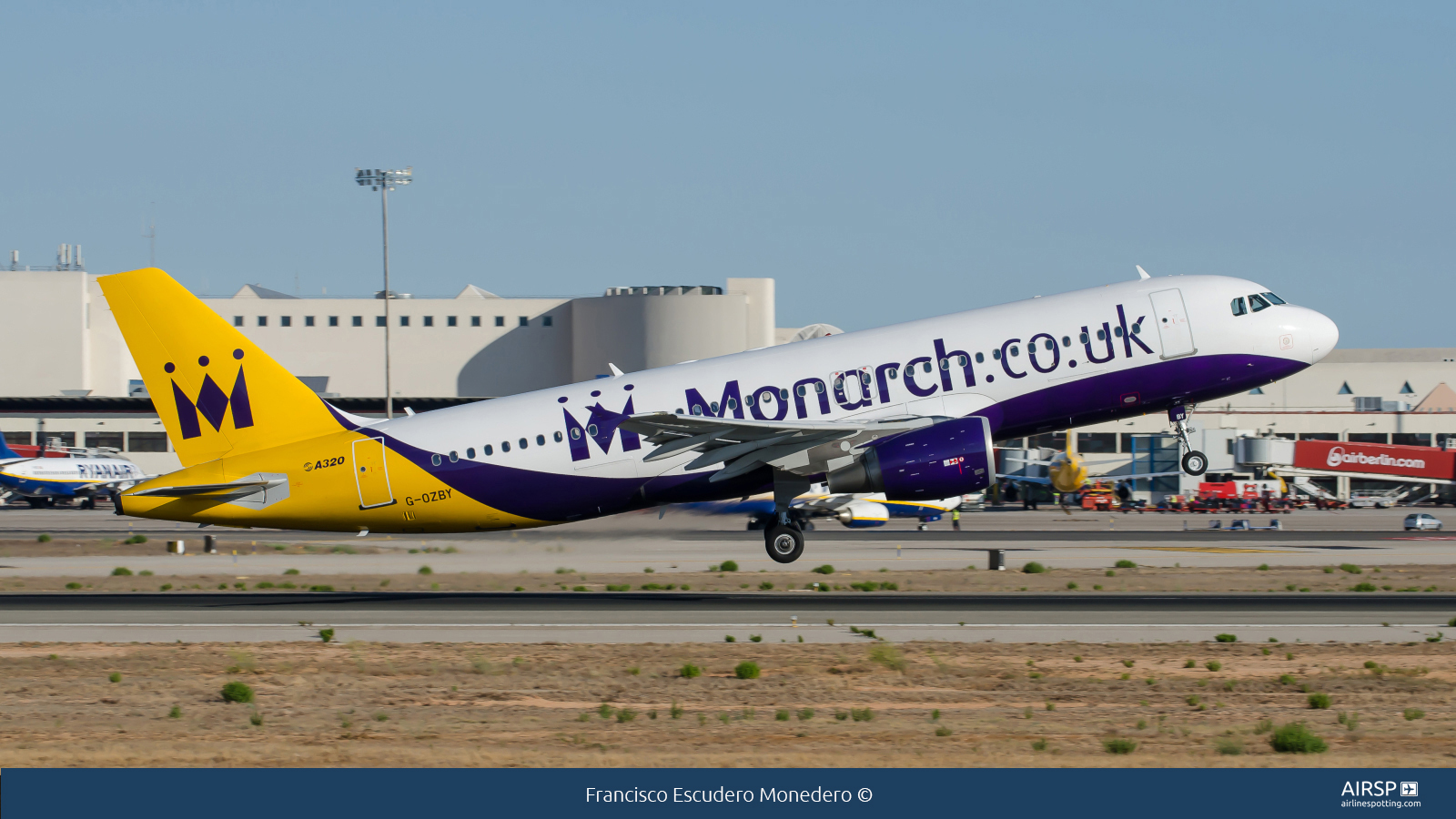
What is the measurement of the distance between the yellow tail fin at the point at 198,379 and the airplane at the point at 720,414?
52mm

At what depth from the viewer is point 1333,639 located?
27188 millimetres

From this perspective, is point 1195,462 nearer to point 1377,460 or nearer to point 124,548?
point 124,548

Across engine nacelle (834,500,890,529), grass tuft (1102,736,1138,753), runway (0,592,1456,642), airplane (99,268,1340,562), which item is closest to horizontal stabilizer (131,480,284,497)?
airplane (99,268,1340,562)

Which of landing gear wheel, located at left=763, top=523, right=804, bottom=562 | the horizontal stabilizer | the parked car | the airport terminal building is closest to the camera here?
the horizontal stabilizer

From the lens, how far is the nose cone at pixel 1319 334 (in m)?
33.3

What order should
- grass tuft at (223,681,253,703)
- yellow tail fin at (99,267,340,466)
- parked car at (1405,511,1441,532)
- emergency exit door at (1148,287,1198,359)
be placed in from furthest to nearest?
parked car at (1405,511,1441,532) < yellow tail fin at (99,267,340,466) < emergency exit door at (1148,287,1198,359) < grass tuft at (223,681,253,703)

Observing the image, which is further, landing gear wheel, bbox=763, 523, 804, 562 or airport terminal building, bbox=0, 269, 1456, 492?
airport terminal building, bbox=0, 269, 1456, 492

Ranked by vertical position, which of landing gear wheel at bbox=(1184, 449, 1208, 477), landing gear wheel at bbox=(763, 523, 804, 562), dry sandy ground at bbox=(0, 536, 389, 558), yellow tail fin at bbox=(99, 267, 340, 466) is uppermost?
yellow tail fin at bbox=(99, 267, 340, 466)

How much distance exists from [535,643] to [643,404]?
796cm

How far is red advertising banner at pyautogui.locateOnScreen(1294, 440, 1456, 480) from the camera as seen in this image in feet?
361

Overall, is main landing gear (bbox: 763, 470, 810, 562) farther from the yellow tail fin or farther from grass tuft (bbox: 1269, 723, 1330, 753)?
grass tuft (bbox: 1269, 723, 1330, 753)

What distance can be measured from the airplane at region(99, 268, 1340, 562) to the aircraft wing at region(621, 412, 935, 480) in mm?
71

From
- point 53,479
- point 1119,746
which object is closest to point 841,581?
point 1119,746

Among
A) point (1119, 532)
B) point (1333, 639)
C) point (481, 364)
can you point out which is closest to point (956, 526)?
point (1119, 532)
